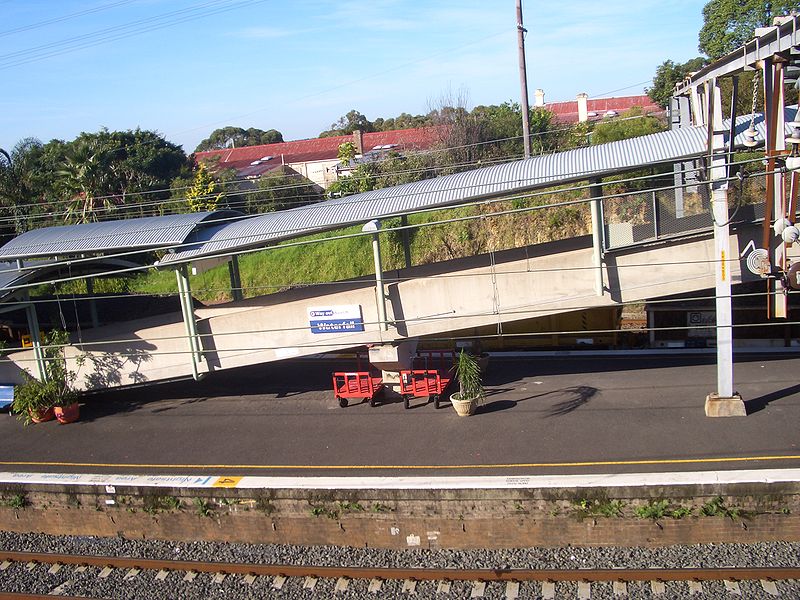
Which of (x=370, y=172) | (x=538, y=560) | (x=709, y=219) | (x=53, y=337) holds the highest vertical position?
(x=370, y=172)

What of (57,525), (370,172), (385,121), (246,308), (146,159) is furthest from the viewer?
(385,121)

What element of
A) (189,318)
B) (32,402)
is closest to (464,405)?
(189,318)

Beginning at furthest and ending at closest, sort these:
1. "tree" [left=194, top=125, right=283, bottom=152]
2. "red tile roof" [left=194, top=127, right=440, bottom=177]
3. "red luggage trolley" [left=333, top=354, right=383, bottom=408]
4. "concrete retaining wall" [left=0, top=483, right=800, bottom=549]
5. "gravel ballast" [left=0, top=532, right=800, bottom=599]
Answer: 1. "tree" [left=194, top=125, right=283, bottom=152]
2. "red tile roof" [left=194, top=127, right=440, bottom=177]
3. "red luggage trolley" [left=333, top=354, right=383, bottom=408]
4. "concrete retaining wall" [left=0, top=483, right=800, bottom=549]
5. "gravel ballast" [left=0, top=532, right=800, bottom=599]

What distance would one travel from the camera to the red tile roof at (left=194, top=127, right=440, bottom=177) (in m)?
37.9

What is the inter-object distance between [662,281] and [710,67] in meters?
4.14

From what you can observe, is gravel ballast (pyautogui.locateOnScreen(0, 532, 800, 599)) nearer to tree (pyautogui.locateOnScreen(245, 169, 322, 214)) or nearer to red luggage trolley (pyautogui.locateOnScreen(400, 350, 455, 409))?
red luggage trolley (pyautogui.locateOnScreen(400, 350, 455, 409))

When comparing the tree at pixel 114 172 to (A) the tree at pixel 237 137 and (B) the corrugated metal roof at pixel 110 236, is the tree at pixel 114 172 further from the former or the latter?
(A) the tree at pixel 237 137

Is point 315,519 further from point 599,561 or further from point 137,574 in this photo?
point 599,561

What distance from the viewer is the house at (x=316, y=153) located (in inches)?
1464

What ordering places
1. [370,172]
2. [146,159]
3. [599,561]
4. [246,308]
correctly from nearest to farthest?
[599,561]
[246,308]
[370,172]
[146,159]

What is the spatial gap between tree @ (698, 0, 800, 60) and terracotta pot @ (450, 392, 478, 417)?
23673 mm

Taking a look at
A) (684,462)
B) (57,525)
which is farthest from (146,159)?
(684,462)

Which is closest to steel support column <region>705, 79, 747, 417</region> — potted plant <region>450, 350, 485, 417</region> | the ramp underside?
the ramp underside

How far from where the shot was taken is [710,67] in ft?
40.8
